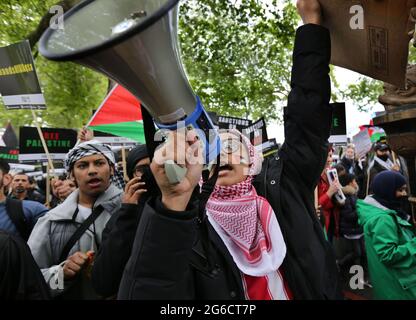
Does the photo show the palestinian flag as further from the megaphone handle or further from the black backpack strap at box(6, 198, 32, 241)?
the megaphone handle

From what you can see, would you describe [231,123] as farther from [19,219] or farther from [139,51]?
[139,51]

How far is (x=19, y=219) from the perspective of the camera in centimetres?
310

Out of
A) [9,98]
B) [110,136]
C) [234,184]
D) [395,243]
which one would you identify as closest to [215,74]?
[110,136]

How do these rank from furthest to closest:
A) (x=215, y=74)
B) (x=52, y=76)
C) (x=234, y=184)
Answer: (x=52, y=76), (x=215, y=74), (x=234, y=184)

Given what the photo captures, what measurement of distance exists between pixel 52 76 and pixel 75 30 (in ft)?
48.1

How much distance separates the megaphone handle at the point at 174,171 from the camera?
0.95 meters

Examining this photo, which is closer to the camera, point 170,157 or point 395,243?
point 170,157

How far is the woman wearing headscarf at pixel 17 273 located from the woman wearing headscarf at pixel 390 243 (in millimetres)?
2338

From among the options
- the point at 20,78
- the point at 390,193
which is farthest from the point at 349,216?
the point at 20,78

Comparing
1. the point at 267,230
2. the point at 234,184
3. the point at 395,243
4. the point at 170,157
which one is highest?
the point at 170,157

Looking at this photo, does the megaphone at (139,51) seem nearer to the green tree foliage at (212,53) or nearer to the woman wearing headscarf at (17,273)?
the woman wearing headscarf at (17,273)

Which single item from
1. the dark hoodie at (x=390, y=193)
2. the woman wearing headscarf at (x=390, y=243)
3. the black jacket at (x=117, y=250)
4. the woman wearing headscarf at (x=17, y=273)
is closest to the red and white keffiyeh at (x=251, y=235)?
the black jacket at (x=117, y=250)
